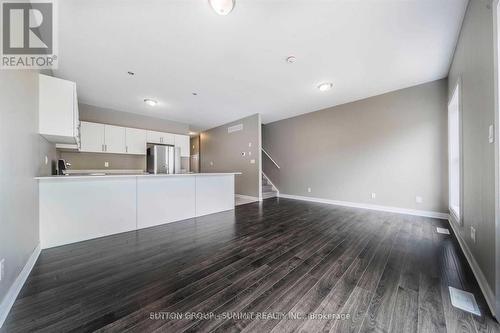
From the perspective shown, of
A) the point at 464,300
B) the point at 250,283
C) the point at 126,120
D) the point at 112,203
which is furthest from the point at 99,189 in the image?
the point at 464,300

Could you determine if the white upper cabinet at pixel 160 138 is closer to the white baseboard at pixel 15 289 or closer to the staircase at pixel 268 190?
the staircase at pixel 268 190

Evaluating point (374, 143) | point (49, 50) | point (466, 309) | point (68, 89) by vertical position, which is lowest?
point (466, 309)

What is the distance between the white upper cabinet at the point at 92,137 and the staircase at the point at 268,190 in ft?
15.5

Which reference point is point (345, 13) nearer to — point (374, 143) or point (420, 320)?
point (420, 320)

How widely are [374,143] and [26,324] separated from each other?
5.64 meters

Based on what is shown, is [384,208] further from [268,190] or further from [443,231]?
[268,190]

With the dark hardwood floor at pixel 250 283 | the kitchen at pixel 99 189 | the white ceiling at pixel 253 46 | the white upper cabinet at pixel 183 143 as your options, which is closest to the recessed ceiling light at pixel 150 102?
the kitchen at pixel 99 189

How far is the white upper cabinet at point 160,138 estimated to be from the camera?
5246mm

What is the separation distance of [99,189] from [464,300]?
4.11 meters

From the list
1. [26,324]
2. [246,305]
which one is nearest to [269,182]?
[246,305]

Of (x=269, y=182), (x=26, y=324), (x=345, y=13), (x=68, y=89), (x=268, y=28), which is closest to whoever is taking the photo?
(x=26, y=324)

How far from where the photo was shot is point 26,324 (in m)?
1.12

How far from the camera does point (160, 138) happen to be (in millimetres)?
5449

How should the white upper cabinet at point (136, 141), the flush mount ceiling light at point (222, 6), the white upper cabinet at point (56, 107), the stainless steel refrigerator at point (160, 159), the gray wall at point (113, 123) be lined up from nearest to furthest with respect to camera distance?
the flush mount ceiling light at point (222, 6), the white upper cabinet at point (56, 107), the gray wall at point (113, 123), the white upper cabinet at point (136, 141), the stainless steel refrigerator at point (160, 159)
